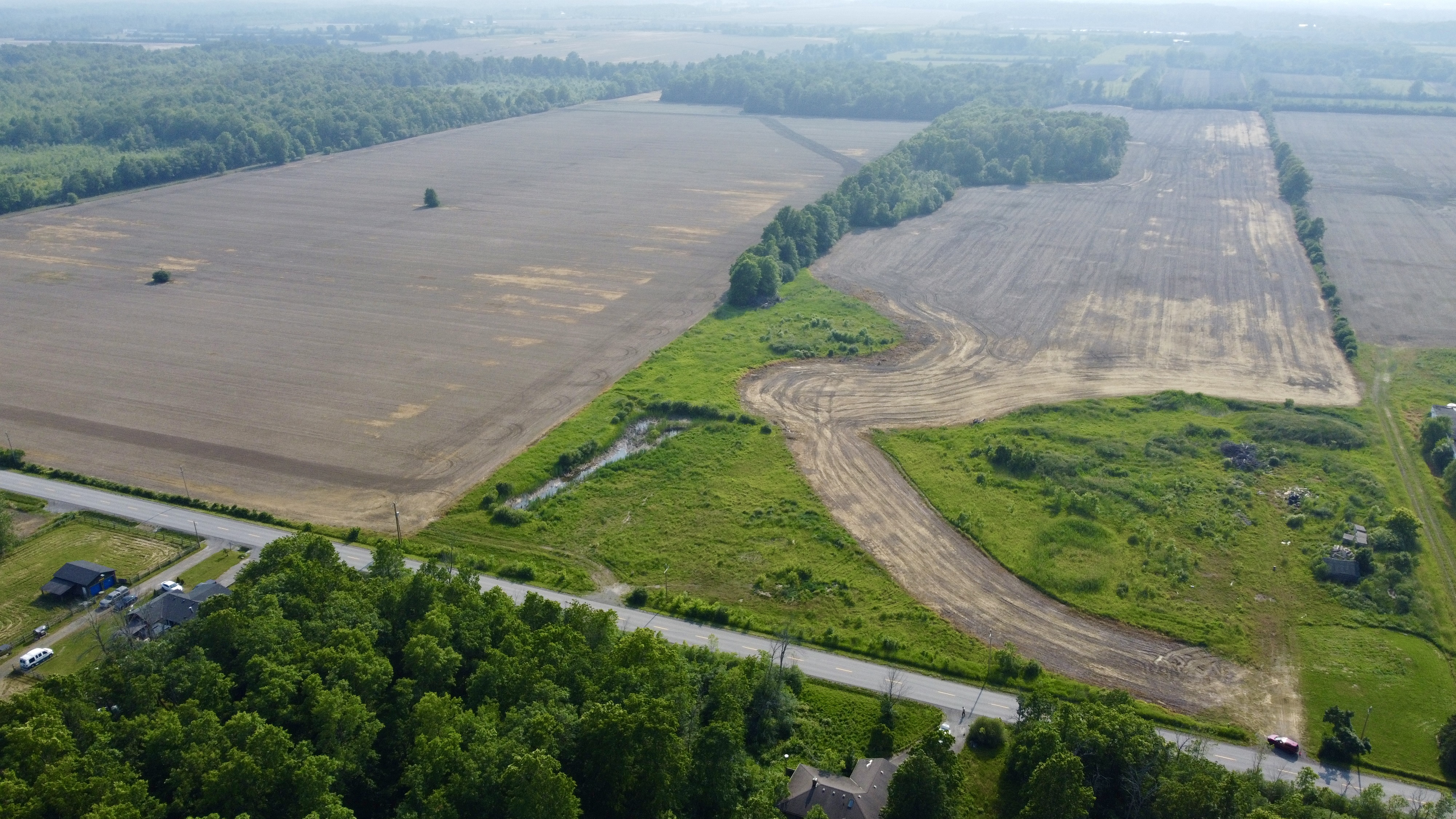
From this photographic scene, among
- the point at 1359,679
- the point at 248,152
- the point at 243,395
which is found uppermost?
the point at 248,152

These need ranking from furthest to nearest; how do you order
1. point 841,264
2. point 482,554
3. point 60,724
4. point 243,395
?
point 841,264 < point 243,395 < point 482,554 < point 60,724

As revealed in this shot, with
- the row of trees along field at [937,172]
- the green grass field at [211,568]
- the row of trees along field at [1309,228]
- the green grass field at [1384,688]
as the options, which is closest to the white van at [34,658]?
the green grass field at [211,568]

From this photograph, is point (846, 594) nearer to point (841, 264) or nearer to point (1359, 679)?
point (1359, 679)

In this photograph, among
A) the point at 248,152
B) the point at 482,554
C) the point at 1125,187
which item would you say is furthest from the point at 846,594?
the point at 248,152

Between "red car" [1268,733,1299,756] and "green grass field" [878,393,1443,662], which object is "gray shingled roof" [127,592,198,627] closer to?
"green grass field" [878,393,1443,662]

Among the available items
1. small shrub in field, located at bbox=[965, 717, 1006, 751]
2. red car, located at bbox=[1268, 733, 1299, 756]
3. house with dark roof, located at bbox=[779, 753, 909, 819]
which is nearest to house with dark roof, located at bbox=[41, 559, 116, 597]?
house with dark roof, located at bbox=[779, 753, 909, 819]

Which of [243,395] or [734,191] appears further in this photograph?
[734,191]

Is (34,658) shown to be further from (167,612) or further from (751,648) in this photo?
(751,648)
